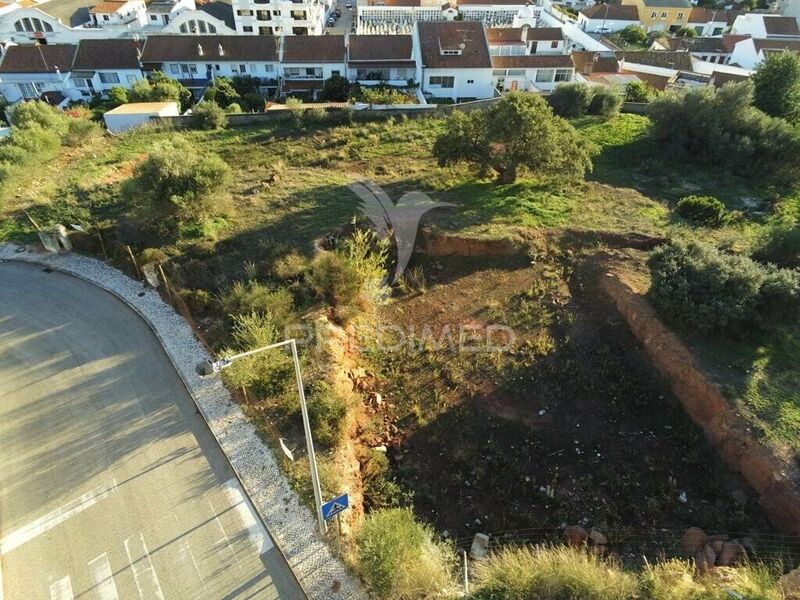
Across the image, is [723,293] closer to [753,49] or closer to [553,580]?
[553,580]

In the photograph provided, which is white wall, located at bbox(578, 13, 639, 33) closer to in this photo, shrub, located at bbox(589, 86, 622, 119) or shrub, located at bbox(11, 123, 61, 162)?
shrub, located at bbox(589, 86, 622, 119)

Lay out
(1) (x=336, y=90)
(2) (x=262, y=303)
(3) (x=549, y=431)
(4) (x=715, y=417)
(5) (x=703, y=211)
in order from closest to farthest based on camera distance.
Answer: (4) (x=715, y=417) → (3) (x=549, y=431) → (2) (x=262, y=303) → (5) (x=703, y=211) → (1) (x=336, y=90)

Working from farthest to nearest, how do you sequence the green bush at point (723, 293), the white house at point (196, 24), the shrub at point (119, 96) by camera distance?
the white house at point (196, 24), the shrub at point (119, 96), the green bush at point (723, 293)

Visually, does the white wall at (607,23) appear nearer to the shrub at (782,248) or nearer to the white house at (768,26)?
the white house at (768,26)

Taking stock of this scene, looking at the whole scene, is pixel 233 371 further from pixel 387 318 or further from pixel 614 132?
pixel 614 132

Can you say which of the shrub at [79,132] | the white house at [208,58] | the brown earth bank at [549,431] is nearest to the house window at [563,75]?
the white house at [208,58]

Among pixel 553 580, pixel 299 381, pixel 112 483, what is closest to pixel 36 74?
pixel 112 483

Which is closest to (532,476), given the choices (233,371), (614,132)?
(233,371)

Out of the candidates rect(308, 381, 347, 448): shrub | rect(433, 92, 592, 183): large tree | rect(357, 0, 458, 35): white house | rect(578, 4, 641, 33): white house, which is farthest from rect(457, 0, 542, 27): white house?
rect(308, 381, 347, 448): shrub
